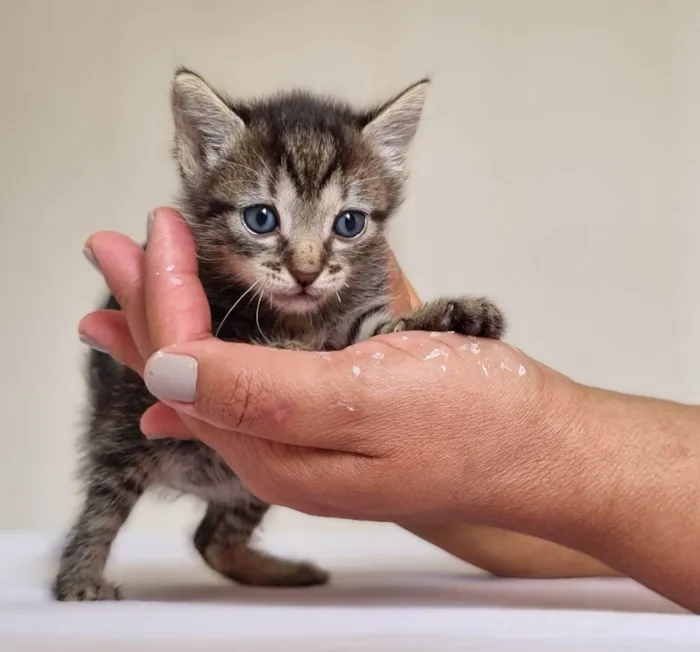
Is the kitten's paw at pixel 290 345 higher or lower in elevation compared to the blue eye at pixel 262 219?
lower

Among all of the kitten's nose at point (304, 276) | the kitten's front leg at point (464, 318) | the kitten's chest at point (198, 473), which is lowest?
the kitten's chest at point (198, 473)

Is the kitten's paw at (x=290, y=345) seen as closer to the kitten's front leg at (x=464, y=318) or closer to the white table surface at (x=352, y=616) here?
the kitten's front leg at (x=464, y=318)

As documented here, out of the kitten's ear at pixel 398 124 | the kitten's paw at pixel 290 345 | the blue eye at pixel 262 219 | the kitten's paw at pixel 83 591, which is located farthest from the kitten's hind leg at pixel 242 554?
the kitten's ear at pixel 398 124

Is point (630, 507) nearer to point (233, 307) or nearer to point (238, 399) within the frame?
point (238, 399)

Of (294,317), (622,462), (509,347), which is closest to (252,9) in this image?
(294,317)

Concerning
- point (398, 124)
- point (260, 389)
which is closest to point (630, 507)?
point (260, 389)

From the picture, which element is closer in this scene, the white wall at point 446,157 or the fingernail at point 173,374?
the fingernail at point 173,374

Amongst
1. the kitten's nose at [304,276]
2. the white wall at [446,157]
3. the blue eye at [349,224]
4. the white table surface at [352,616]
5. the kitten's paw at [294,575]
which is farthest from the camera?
the white wall at [446,157]
